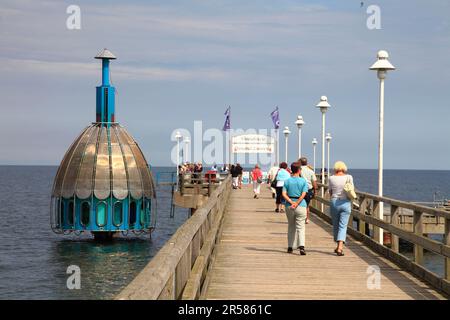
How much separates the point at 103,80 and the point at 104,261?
1338 cm

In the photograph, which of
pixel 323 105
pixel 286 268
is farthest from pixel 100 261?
pixel 286 268

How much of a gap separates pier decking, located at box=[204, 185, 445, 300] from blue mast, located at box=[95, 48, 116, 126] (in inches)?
1222

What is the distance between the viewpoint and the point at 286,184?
13875 millimetres

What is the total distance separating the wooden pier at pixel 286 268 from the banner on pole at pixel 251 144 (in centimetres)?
3785

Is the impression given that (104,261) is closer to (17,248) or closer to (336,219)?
(17,248)

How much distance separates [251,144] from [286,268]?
43.0 m

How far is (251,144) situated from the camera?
55.1m

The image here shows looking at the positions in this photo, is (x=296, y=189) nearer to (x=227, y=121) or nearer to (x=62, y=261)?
(x=62, y=261)

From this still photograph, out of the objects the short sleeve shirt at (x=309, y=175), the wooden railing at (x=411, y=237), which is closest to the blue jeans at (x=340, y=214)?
the wooden railing at (x=411, y=237)

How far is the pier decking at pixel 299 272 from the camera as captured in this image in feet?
32.6

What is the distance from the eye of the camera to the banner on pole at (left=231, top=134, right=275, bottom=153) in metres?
54.7

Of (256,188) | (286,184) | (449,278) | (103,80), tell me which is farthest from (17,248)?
(449,278)

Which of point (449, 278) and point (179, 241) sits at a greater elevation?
point (179, 241)
